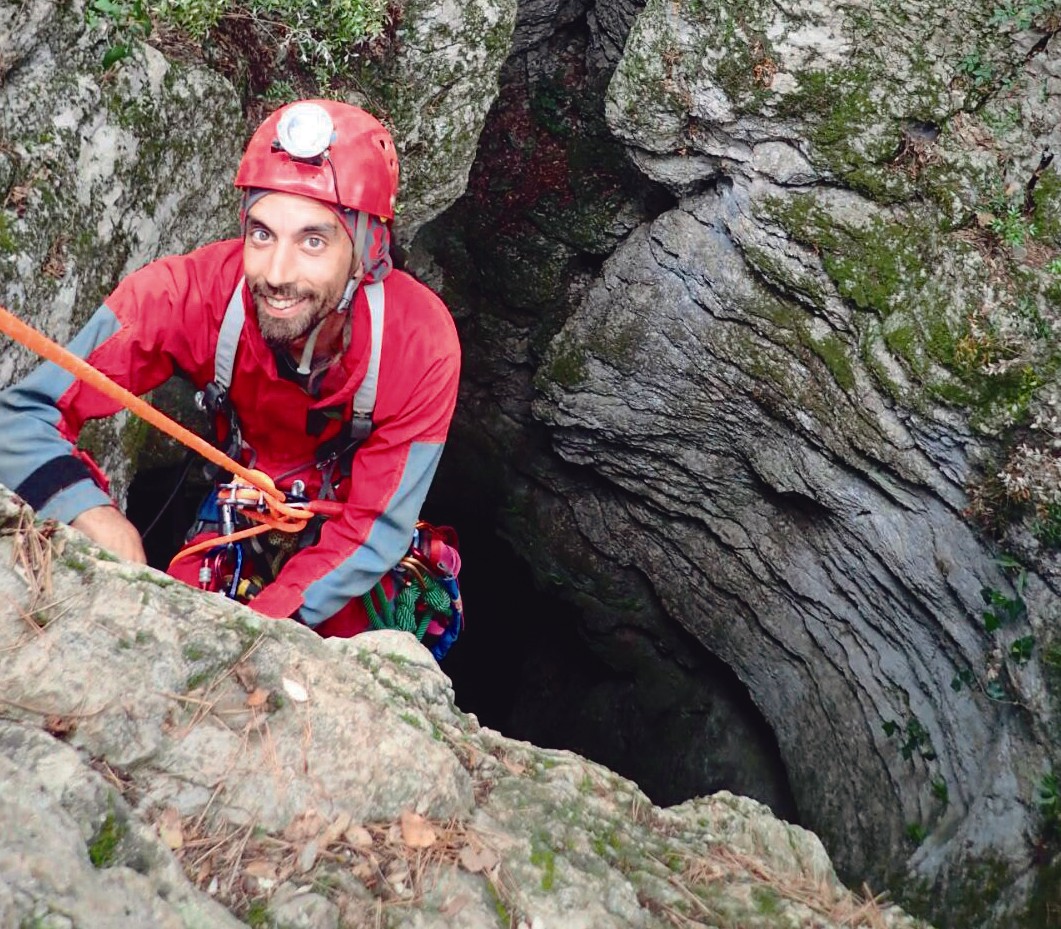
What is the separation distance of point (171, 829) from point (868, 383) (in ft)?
14.3

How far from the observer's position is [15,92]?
368cm

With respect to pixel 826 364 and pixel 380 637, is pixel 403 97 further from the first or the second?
pixel 380 637

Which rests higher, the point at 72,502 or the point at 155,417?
the point at 155,417

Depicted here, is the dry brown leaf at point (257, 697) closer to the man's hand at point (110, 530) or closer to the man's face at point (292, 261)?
the man's hand at point (110, 530)

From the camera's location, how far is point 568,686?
920 centimetres

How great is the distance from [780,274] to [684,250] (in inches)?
30.3

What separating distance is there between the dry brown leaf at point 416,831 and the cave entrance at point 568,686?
4260 millimetres

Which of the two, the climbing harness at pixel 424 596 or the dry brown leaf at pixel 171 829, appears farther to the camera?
the climbing harness at pixel 424 596

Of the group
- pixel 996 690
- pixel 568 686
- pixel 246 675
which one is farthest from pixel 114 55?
pixel 568 686

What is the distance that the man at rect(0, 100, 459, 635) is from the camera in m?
3.05

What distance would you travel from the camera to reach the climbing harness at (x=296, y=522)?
349 cm

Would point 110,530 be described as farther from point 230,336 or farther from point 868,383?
point 868,383

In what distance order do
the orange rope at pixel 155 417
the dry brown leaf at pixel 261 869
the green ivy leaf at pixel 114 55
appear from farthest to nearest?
the green ivy leaf at pixel 114 55
the orange rope at pixel 155 417
the dry brown leaf at pixel 261 869

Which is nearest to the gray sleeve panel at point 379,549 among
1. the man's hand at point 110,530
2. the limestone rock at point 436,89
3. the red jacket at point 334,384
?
the red jacket at point 334,384
